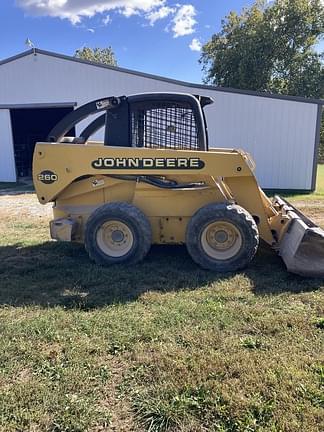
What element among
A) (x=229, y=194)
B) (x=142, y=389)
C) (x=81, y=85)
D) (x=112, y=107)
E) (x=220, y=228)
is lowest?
(x=142, y=389)

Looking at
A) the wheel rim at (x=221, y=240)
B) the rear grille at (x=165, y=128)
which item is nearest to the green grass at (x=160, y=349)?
the wheel rim at (x=221, y=240)

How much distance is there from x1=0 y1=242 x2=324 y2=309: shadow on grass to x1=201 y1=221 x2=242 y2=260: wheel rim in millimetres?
291

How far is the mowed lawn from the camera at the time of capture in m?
2.43

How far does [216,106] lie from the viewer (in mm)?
12719

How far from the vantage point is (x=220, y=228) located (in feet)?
16.4

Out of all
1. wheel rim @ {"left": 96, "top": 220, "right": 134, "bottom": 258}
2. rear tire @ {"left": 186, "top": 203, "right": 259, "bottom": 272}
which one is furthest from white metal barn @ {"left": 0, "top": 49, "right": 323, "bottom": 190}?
wheel rim @ {"left": 96, "top": 220, "right": 134, "bottom": 258}

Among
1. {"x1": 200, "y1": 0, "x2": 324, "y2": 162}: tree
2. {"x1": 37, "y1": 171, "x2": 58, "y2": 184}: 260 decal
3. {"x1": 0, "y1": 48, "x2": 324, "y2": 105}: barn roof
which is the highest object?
{"x1": 200, "y1": 0, "x2": 324, "y2": 162}: tree

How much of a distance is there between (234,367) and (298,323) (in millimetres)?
995

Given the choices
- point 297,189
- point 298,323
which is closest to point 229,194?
point 298,323

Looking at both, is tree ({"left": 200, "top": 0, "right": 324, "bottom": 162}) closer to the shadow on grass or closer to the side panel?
the side panel

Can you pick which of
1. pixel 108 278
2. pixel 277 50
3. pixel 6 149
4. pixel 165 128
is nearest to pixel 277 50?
pixel 277 50

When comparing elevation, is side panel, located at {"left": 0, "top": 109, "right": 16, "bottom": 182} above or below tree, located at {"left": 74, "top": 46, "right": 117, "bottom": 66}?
below

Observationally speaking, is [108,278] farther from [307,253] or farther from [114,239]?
[307,253]

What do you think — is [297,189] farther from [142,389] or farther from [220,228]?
[142,389]
